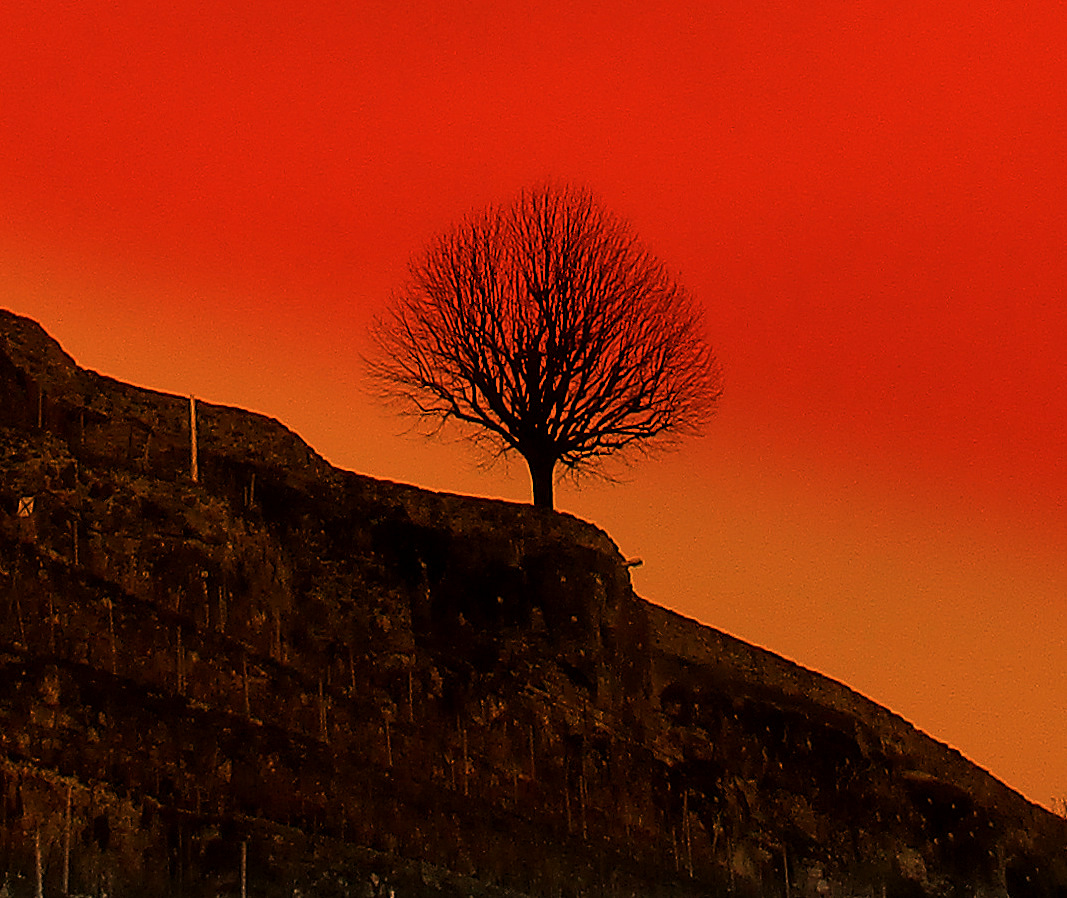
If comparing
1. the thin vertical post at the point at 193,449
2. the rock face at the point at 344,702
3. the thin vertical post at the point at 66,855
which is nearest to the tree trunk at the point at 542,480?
the rock face at the point at 344,702

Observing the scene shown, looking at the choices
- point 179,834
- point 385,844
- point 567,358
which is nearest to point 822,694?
point 567,358

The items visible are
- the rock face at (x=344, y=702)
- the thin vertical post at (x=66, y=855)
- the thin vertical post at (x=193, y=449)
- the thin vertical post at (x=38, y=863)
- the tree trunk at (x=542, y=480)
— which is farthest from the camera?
the tree trunk at (x=542, y=480)

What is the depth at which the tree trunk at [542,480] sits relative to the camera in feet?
156

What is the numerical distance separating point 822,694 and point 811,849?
21.5 feet

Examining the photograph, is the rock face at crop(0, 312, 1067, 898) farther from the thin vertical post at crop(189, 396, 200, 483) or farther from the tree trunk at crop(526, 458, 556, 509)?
the tree trunk at crop(526, 458, 556, 509)

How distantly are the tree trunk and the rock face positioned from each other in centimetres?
273

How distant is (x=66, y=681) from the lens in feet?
105

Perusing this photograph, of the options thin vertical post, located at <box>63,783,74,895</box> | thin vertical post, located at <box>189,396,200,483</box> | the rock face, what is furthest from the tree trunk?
thin vertical post, located at <box>63,783,74,895</box>

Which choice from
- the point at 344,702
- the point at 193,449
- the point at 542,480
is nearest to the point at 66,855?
the point at 344,702

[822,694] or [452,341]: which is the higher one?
[452,341]

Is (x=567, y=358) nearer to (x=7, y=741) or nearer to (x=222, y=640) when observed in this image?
(x=222, y=640)

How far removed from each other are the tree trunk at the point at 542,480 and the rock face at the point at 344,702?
2.73 meters

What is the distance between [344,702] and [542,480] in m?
12.6

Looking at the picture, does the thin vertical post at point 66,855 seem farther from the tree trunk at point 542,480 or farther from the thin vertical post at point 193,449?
the tree trunk at point 542,480
